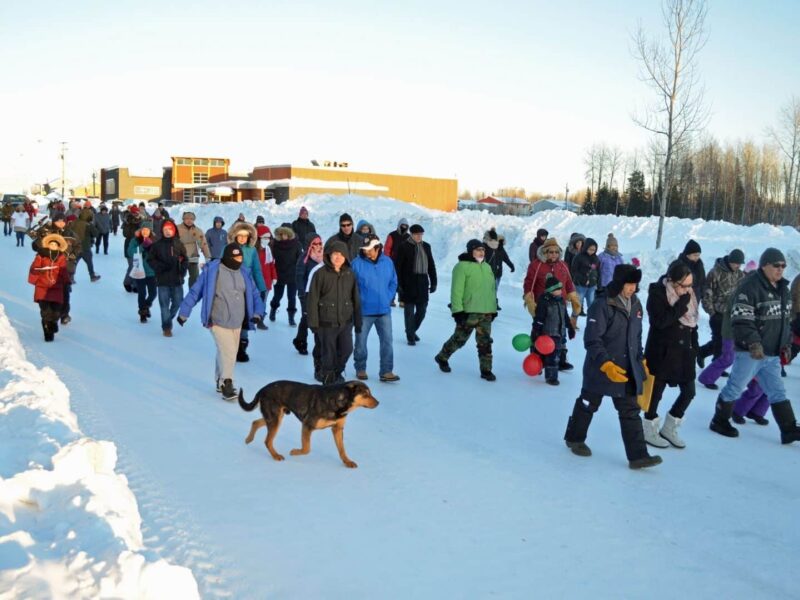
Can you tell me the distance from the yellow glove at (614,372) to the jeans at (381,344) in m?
3.32

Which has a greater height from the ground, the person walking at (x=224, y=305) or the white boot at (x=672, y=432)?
the person walking at (x=224, y=305)

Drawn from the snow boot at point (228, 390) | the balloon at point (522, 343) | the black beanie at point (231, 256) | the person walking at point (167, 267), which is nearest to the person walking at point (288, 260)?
the person walking at point (167, 267)

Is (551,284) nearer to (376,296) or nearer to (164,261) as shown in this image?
(376,296)

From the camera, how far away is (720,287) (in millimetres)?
9219

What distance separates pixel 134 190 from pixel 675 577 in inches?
3849

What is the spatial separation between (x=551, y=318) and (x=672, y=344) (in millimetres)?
2680

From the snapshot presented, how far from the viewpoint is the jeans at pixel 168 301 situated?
10.9 meters

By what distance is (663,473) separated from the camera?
5809 mm

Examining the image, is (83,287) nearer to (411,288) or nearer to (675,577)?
(411,288)

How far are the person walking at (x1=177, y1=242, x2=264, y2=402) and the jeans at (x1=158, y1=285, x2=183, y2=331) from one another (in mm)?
3631

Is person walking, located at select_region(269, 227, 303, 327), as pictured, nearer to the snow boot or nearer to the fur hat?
the fur hat

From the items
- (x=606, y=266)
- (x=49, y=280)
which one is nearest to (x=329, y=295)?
(x=49, y=280)

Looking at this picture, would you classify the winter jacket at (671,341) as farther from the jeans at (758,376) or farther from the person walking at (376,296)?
the person walking at (376,296)

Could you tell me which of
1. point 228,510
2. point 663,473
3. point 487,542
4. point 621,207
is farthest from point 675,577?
point 621,207
